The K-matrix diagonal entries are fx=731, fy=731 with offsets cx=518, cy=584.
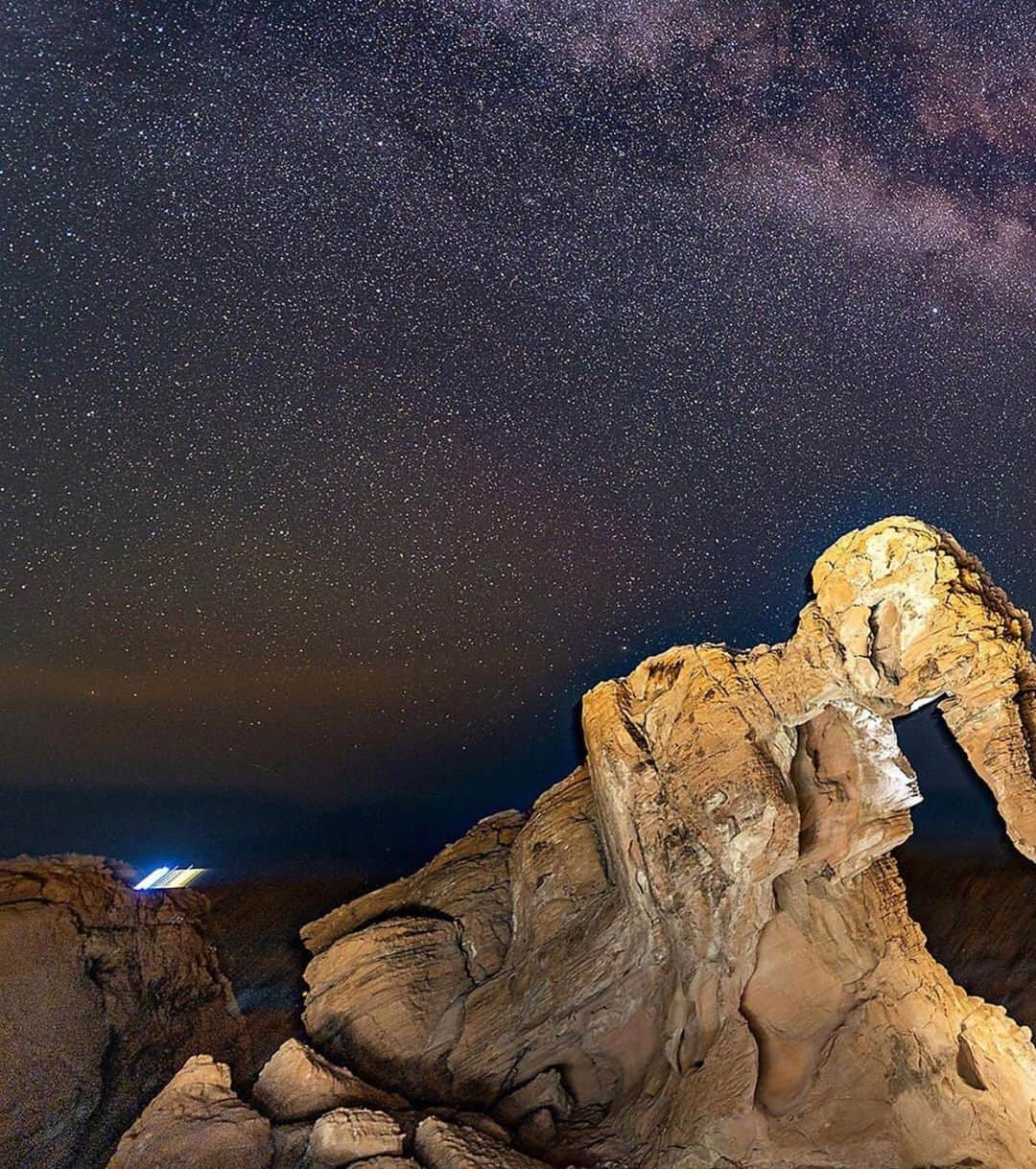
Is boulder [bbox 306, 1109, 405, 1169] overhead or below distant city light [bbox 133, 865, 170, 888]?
below

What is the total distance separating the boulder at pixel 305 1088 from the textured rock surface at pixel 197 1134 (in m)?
0.34

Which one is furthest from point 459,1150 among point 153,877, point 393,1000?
point 153,877

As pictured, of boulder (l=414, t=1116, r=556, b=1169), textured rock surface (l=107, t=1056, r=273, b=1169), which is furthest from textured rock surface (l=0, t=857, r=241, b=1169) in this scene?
boulder (l=414, t=1116, r=556, b=1169)

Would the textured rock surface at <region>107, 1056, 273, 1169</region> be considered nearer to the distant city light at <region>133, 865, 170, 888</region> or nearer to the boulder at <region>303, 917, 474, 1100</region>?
the boulder at <region>303, 917, 474, 1100</region>

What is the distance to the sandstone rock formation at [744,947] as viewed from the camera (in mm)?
6953

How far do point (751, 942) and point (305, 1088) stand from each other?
184 inches

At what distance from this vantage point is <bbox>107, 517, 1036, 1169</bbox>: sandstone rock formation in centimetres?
695

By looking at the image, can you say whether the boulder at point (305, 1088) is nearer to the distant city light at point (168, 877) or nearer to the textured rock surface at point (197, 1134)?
the textured rock surface at point (197, 1134)

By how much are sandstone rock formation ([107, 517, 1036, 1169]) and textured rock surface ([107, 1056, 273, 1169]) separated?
1.57 feet

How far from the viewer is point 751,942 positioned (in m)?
7.74

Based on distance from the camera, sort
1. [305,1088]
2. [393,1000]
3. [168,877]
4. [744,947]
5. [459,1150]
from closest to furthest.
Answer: [459,1150]
[305,1088]
[744,947]
[393,1000]
[168,877]

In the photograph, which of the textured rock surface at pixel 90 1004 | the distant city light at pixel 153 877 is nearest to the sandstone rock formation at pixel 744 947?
the textured rock surface at pixel 90 1004

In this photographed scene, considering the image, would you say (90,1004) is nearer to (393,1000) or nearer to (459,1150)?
(393,1000)

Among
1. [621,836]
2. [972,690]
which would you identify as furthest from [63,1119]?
[972,690]
